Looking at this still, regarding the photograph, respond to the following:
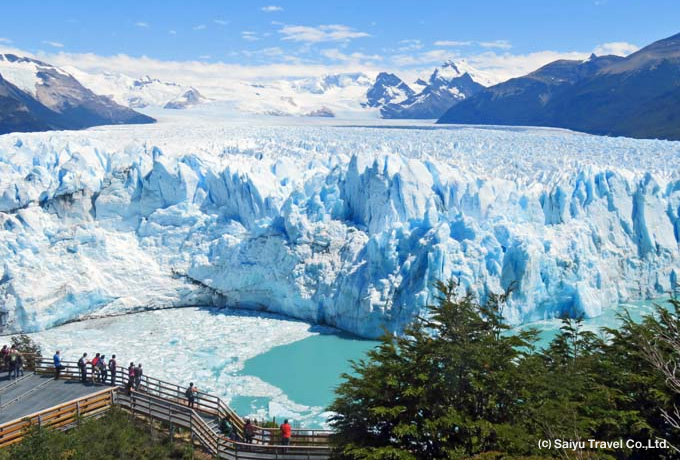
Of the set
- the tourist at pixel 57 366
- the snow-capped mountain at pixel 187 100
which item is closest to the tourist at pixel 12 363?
the tourist at pixel 57 366

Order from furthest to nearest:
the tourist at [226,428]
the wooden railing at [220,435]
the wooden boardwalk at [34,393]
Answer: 1. the wooden boardwalk at [34,393]
2. the tourist at [226,428]
3. the wooden railing at [220,435]

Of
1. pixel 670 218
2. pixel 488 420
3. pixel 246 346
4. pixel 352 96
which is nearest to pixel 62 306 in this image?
pixel 246 346

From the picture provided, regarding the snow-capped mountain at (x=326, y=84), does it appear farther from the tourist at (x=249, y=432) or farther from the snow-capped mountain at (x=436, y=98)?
the tourist at (x=249, y=432)

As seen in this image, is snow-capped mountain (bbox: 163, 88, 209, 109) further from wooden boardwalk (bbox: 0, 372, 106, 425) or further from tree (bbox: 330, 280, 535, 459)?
tree (bbox: 330, 280, 535, 459)

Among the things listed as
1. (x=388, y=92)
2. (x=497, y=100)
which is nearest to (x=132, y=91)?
(x=388, y=92)

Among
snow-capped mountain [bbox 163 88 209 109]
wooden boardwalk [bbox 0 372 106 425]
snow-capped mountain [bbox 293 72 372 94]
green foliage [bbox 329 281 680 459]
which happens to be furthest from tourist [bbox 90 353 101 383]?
snow-capped mountain [bbox 293 72 372 94]

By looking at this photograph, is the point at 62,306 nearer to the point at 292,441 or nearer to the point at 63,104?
the point at 292,441

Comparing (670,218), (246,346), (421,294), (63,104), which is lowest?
(246,346)
